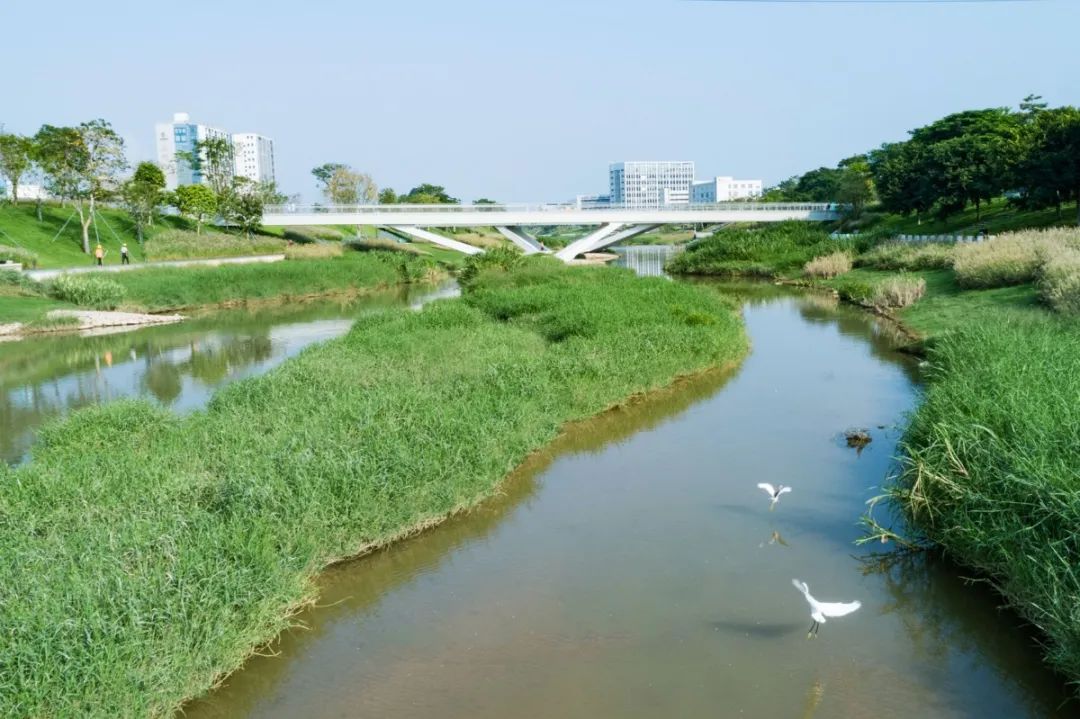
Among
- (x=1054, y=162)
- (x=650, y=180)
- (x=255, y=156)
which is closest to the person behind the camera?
(x=1054, y=162)

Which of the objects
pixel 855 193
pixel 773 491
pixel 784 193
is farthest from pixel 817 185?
pixel 773 491

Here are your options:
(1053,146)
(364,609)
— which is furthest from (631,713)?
(1053,146)

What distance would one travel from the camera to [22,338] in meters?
23.2

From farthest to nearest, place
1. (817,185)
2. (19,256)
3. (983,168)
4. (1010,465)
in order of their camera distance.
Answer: (817,185), (983,168), (19,256), (1010,465)

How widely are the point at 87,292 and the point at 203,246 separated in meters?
17.6

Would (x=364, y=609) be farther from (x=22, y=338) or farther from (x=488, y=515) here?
(x=22, y=338)

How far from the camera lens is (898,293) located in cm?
2497

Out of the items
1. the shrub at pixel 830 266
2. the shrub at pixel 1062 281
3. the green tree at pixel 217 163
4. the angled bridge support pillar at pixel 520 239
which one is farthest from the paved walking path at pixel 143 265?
the shrub at pixel 1062 281

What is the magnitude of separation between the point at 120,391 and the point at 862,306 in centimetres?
2137

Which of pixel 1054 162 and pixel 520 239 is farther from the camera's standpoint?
pixel 520 239

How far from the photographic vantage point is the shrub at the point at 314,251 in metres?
44.4

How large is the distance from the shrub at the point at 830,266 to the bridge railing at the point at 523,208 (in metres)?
14.1

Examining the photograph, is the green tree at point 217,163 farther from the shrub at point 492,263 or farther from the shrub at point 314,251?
the shrub at point 492,263

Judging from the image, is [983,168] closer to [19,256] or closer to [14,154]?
[19,256]
